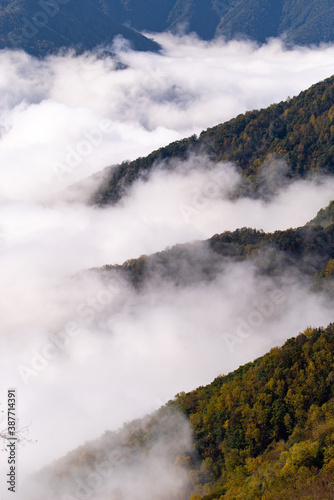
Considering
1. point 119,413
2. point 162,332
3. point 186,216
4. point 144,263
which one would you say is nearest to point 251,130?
point 186,216

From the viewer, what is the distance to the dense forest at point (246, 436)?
A: 42.4 m

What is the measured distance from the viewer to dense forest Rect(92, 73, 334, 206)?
522 ft

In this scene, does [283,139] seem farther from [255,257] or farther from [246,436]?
[246,436]

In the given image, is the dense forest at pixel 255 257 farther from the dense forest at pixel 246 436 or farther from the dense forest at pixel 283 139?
the dense forest at pixel 283 139

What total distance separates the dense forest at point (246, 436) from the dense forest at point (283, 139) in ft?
350

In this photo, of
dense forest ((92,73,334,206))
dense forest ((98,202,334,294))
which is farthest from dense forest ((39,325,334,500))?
dense forest ((92,73,334,206))

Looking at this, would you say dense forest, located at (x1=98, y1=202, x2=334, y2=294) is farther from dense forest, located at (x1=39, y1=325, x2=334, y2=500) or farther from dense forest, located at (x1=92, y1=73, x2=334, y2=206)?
dense forest, located at (x1=92, y1=73, x2=334, y2=206)

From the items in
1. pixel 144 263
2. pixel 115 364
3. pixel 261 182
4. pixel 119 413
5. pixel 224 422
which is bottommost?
pixel 224 422

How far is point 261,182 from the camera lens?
16962 cm

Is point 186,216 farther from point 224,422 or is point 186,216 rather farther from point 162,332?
point 224,422

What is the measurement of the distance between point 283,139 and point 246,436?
13431 cm

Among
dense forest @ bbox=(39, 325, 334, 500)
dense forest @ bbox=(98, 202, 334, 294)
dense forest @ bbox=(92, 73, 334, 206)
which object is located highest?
dense forest @ bbox=(92, 73, 334, 206)

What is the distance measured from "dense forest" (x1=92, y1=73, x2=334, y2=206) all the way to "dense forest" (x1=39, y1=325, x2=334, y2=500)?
10663cm

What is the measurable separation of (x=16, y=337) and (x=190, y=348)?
6140cm
